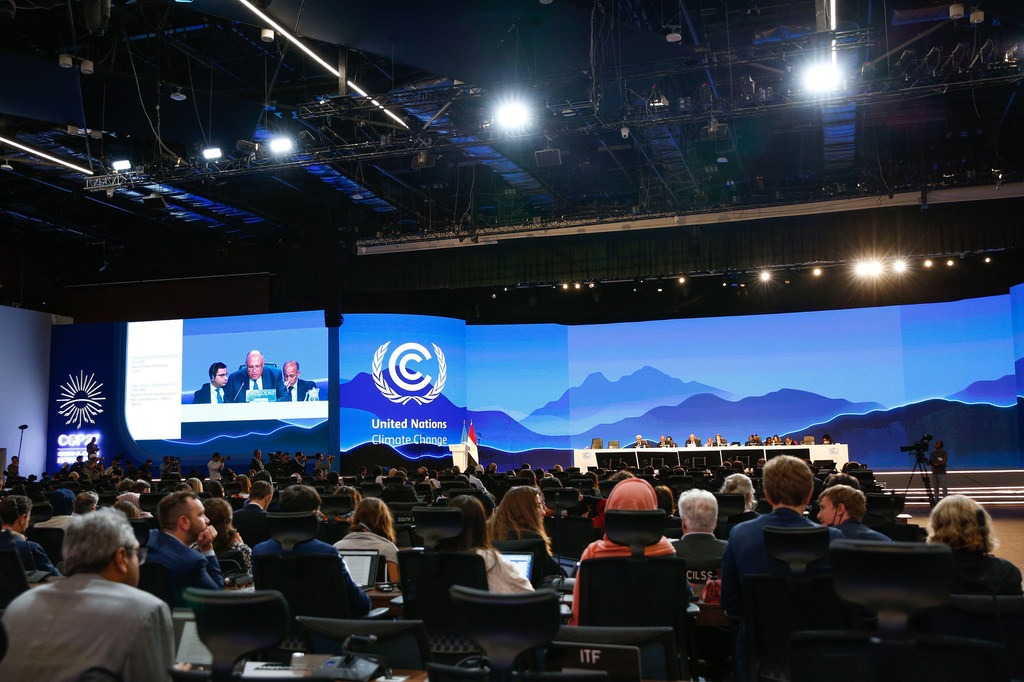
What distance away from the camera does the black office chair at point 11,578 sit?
15.1ft

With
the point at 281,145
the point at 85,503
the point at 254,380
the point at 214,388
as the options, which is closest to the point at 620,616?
the point at 85,503

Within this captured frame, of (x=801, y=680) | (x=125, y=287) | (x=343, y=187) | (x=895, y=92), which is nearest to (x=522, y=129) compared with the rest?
(x=895, y=92)

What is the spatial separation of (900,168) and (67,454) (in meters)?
21.4

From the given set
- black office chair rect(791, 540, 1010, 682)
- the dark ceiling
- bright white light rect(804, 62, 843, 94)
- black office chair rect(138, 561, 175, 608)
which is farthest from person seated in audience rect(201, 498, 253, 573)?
bright white light rect(804, 62, 843, 94)

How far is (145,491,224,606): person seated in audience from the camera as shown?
4.79 meters

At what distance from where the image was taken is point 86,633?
2.65 meters

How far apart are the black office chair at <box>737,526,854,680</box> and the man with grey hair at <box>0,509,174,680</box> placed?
2.38 m

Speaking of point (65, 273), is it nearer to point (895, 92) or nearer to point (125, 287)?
point (125, 287)

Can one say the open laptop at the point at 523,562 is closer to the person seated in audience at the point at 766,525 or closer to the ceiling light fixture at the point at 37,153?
the person seated in audience at the point at 766,525

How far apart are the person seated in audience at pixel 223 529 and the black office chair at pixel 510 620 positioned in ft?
15.0

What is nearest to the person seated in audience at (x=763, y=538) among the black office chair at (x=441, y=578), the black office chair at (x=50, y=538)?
the black office chair at (x=441, y=578)

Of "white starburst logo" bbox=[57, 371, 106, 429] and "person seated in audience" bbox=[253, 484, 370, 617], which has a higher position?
"white starburst logo" bbox=[57, 371, 106, 429]

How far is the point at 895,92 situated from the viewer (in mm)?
11523

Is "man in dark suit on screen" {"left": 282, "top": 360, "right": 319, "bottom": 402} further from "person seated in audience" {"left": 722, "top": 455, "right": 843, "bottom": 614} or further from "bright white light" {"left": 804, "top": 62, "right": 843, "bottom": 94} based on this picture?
"person seated in audience" {"left": 722, "top": 455, "right": 843, "bottom": 614}
